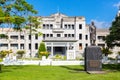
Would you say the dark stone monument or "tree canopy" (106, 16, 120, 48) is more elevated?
"tree canopy" (106, 16, 120, 48)

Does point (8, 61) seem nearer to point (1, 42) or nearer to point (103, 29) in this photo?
point (1, 42)

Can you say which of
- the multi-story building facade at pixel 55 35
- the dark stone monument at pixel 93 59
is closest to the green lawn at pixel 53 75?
the dark stone monument at pixel 93 59

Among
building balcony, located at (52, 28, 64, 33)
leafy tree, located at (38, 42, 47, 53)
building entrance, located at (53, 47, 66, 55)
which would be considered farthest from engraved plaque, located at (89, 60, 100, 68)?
building balcony, located at (52, 28, 64, 33)

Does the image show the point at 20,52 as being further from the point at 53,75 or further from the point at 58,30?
the point at 53,75

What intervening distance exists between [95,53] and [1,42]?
149ft

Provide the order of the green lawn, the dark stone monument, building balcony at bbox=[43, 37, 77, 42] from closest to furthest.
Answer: the green lawn → the dark stone monument → building balcony at bbox=[43, 37, 77, 42]

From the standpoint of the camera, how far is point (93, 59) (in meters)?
24.8

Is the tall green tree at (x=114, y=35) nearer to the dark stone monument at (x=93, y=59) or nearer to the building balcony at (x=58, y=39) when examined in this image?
the dark stone monument at (x=93, y=59)

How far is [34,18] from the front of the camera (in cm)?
2808

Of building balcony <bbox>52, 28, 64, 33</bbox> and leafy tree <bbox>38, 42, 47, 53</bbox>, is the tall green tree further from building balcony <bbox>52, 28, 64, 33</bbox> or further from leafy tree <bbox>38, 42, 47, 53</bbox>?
building balcony <bbox>52, 28, 64, 33</bbox>

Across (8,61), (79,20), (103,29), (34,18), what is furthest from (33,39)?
(34,18)

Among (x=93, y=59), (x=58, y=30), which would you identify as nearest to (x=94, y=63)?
(x=93, y=59)

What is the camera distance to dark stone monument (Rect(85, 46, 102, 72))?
24.7 metres

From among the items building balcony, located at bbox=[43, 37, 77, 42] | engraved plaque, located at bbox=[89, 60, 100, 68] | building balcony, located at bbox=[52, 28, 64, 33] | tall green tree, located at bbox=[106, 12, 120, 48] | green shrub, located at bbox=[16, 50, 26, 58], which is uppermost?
building balcony, located at bbox=[52, 28, 64, 33]
